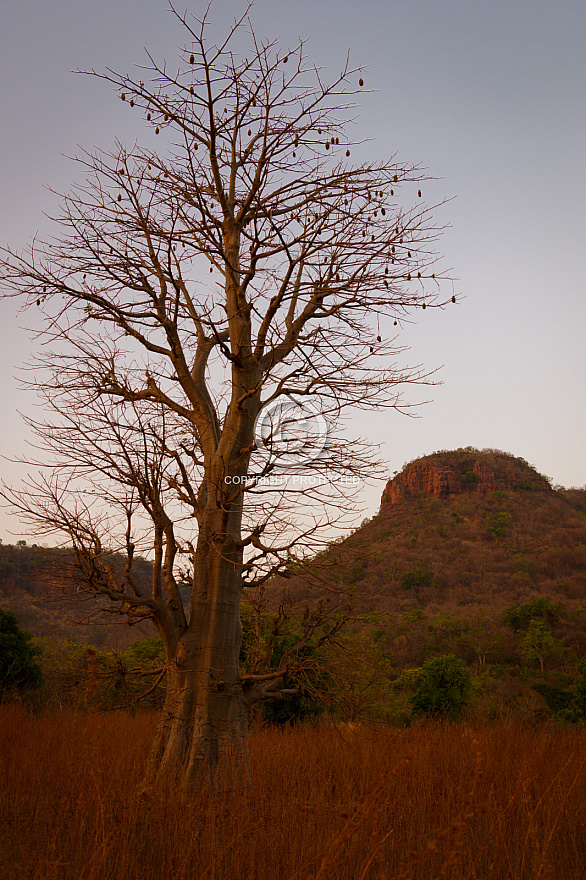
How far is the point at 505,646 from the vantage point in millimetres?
25234

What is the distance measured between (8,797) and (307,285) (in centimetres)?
411

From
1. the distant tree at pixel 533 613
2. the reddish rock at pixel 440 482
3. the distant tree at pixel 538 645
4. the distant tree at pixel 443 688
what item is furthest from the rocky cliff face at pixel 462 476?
the distant tree at pixel 443 688

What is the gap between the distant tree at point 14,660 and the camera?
9.74m

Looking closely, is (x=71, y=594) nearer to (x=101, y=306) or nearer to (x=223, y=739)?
(x=223, y=739)

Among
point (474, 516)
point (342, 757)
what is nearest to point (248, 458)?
point (342, 757)

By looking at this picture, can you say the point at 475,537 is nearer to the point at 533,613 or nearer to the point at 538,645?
the point at 533,613

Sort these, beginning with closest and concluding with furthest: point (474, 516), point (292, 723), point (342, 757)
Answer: point (342, 757) → point (292, 723) → point (474, 516)

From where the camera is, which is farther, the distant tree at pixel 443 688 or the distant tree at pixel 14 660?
the distant tree at pixel 443 688

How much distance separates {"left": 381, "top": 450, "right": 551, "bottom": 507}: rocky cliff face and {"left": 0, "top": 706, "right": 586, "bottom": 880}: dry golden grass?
157 ft

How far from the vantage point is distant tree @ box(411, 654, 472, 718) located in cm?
1098

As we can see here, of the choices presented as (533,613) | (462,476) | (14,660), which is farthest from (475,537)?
(14,660)

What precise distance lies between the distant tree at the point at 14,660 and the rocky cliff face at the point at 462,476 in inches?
1736

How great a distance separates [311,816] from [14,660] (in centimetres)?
845

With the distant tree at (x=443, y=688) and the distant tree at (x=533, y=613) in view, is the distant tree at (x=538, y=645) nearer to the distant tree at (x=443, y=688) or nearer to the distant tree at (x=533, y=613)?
the distant tree at (x=533, y=613)
